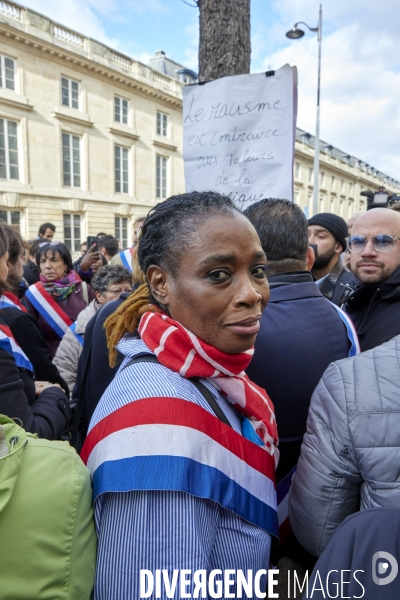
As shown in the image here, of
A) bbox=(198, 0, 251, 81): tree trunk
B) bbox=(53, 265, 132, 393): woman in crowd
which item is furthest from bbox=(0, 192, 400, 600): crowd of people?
bbox=(198, 0, 251, 81): tree trunk

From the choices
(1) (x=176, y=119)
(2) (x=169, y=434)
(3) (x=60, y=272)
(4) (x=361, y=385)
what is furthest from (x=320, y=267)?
(1) (x=176, y=119)

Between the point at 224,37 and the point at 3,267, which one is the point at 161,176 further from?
the point at 3,267

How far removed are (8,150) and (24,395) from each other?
18.6 m

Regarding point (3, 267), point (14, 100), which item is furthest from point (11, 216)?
point (3, 267)

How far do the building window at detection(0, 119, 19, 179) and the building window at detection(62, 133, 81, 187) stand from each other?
229 centimetres

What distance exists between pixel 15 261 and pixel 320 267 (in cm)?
245

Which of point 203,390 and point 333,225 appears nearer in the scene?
point 203,390

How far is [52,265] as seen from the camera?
371 centimetres

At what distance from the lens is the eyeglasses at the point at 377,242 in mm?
2350

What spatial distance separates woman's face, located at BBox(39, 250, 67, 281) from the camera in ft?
12.2

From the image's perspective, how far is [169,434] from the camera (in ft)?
2.82

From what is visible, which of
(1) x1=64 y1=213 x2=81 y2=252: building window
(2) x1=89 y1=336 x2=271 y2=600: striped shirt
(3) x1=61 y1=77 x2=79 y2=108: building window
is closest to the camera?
(2) x1=89 y1=336 x2=271 y2=600: striped shirt

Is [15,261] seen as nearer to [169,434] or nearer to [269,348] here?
[269,348]

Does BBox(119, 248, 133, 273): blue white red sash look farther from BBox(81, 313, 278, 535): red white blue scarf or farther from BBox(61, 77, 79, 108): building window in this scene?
BBox(61, 77, 79, 108): building window
